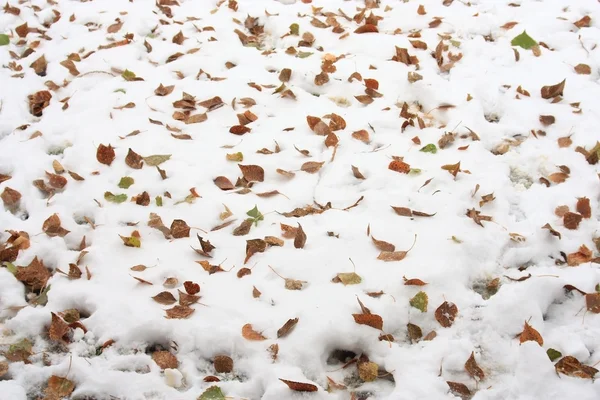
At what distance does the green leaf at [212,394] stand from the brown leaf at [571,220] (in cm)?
160

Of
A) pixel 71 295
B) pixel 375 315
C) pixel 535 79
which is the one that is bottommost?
pixel 71 295

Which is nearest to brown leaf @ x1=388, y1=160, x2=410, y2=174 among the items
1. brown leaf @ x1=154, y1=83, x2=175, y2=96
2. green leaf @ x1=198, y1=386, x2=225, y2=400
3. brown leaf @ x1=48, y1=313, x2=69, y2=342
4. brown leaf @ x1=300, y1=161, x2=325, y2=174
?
brown leaf @ x1=300, y1=161, x2=325, y2=174

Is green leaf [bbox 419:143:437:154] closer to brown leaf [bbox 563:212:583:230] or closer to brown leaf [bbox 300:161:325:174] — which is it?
brown leaf [bbox 300:161:325:174]

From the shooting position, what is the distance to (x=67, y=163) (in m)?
2.57

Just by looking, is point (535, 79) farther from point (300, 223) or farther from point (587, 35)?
point (300, 223)

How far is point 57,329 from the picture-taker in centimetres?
182

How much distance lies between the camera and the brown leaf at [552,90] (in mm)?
2865

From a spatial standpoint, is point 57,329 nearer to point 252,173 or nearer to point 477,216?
point 252,173

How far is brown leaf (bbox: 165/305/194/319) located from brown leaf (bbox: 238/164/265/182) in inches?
31.4

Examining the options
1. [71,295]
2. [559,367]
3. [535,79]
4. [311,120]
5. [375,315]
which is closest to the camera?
[559,367]

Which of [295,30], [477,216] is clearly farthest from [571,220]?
[295,30]

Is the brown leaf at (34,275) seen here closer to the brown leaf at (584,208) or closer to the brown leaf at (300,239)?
the brown leaf at (300,239)

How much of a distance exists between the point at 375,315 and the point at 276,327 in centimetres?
36

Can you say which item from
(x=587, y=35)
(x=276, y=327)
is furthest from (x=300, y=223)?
(x=587, y=35)
